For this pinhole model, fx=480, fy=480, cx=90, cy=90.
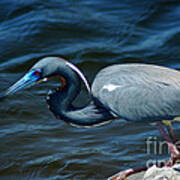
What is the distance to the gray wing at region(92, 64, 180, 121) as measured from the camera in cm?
462

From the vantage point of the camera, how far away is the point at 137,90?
4645 millimetres

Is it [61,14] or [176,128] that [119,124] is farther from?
[61,14]

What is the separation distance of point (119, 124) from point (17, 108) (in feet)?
5.10

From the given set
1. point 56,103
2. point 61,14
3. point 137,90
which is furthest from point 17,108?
point 61,14

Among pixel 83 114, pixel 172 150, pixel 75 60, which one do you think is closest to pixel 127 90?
pixel 83 114

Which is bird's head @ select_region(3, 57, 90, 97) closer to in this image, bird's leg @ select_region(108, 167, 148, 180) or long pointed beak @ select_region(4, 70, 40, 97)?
long pointed beak @ select_region(4, 70, 40, 97)

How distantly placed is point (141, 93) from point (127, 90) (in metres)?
0.14

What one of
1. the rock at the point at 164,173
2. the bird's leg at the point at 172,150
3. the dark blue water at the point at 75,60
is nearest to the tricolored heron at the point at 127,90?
the bird's leg at the point at 172,150

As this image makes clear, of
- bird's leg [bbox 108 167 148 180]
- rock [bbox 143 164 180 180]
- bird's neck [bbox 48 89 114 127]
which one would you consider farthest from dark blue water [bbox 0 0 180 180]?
rock [bbox 143 164 180 180]

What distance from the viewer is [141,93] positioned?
4.65 metres

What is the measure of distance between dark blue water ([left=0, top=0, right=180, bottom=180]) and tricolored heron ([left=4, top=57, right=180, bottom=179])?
2.81 feet

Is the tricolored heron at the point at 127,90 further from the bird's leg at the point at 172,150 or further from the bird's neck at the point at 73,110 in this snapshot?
the bird's leg at the point at 172,150

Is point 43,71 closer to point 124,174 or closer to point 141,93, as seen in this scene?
point 141,93

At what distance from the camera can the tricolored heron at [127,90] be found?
4.59m
